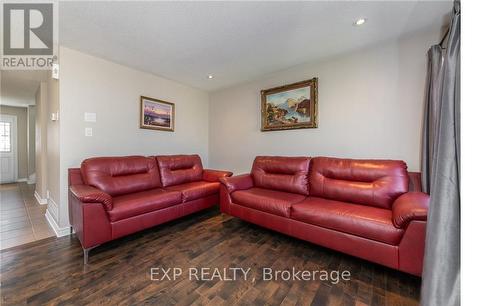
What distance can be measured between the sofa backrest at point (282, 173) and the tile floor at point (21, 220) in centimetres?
263

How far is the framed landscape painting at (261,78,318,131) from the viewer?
275 centimetres

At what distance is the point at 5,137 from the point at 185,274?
23.6 ft

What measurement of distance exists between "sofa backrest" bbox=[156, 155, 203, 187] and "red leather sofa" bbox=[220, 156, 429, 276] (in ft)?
2.72

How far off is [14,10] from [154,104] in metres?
1.67

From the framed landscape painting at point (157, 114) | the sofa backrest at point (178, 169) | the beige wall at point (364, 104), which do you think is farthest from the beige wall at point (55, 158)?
the beige wall at point (364, 104)

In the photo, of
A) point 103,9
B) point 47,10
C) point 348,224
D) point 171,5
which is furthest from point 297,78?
point 47,10

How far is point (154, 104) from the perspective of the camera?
3191 mm

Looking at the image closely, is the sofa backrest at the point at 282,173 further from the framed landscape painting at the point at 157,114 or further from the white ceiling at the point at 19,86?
the white ceiling at the point at 19,86

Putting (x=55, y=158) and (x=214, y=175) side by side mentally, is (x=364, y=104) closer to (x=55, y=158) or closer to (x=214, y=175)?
(x=214, y=175)

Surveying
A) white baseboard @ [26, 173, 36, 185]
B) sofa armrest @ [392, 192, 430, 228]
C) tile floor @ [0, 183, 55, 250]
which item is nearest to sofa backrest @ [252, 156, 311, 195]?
sofa armrest @ [392, 192, 430, 228]

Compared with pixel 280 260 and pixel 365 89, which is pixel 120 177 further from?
pixel 365 89

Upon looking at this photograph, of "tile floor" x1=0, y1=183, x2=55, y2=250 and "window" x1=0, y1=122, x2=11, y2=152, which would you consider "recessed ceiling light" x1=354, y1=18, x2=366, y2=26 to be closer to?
"tile floor" x1=0, y1=183, x2=55, y2=250

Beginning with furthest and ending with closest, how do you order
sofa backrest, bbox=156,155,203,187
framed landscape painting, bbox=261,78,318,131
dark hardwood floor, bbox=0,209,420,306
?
sofa backrest, bbox=156,155,203,187 < framed landscape painting, bbox=261,78,318,131 < dark hardwood floor, bbox=0,209,420,306

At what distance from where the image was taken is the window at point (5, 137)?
5086 mm
